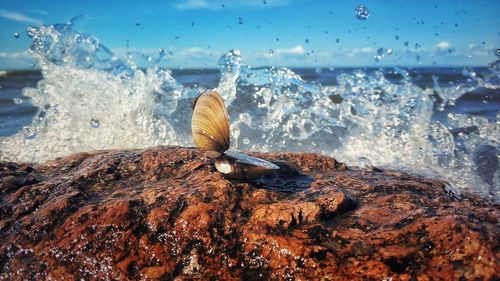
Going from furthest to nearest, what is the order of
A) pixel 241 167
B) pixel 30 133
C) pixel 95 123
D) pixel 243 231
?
1. pixel 95 123
2. pixel 30 133
3. pixel 241 167
4. pixel 243 231

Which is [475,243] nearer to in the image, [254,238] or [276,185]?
[254,238]

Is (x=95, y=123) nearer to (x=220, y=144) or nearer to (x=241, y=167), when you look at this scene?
(x=220, y=144)

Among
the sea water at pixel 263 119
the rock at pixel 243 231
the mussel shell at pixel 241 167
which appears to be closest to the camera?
the rock at pixel 243 231

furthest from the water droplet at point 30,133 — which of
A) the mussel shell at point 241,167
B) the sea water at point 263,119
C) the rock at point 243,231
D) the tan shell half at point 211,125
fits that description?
the mussel shell at point 241,167

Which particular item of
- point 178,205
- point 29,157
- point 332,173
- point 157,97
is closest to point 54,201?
point 178,205

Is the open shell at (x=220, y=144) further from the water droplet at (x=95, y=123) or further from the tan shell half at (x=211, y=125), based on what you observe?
the water droplet at (x=95, y=123)

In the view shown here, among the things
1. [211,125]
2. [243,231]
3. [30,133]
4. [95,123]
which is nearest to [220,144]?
[211,125]
